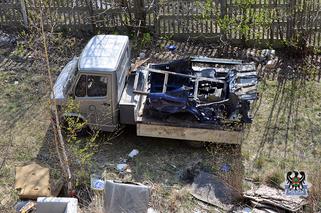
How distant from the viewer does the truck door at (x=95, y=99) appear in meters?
10.2

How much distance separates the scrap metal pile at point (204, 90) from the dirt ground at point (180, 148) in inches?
30.4

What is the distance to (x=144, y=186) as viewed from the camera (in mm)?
8914

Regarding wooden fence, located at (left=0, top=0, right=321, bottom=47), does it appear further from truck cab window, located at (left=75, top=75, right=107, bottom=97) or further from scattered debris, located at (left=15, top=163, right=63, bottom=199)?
scattered debris, located at (left=15, top=163, right=63, bottom=199)

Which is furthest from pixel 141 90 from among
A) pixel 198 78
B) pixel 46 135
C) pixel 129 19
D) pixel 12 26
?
pixel 12 26

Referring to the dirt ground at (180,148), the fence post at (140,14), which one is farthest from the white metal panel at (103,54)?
the fence post at (140,14)

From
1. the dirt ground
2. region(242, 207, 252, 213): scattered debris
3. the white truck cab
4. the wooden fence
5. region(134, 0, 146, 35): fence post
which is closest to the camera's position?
region(242, 207, 252, 213): scattered debris

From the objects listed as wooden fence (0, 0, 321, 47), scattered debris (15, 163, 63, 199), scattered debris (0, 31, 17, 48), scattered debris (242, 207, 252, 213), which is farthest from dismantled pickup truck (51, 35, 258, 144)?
scattered debris (0, 31, 17, 48)

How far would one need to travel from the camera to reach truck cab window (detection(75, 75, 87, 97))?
10.2 metres

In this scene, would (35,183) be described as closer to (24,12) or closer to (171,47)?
(171,47)

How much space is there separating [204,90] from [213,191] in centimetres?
216

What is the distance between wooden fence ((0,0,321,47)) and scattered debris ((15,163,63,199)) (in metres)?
4.48

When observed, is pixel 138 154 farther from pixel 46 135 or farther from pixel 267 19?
pixel 267 19

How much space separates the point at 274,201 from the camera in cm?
885

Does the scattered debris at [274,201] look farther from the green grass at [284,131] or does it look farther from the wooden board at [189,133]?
the wooden board at [189,133]
